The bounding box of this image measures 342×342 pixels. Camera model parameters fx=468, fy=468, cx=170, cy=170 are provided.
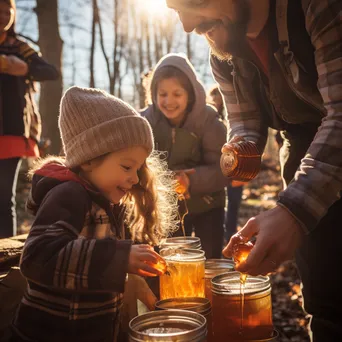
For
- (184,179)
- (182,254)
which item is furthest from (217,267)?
(184,179)

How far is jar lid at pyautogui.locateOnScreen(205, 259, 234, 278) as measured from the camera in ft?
7.27

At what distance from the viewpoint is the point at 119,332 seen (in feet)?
6.96

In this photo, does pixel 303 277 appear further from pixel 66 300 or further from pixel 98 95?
pixel 98 95

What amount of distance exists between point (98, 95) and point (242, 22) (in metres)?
0.74

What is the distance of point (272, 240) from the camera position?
1558 millimetres

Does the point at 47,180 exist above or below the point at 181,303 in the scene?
above

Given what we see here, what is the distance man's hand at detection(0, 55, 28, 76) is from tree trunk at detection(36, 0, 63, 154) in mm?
5306

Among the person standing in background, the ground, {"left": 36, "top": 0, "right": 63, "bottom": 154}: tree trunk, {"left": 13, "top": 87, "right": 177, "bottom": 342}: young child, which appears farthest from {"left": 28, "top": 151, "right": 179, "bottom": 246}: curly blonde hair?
{"left": 36, "top": 0, "right": 63, "bottom": 154}: tree trunk

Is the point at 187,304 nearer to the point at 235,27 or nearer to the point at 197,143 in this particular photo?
the point at 235,27

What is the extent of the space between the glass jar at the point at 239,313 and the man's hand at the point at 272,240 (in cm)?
26

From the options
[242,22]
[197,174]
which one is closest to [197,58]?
[197,174]

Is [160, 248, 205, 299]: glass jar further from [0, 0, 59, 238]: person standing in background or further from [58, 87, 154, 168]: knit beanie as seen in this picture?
[0, 0, 59, 238]: person standing in background

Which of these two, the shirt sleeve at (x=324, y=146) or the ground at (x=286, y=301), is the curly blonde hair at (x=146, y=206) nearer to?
the shirt sleeve at (x=324, y=146)

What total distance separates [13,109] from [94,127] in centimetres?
218
